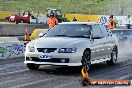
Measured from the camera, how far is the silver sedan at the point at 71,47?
1155cm

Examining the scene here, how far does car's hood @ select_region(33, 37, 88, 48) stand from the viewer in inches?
458

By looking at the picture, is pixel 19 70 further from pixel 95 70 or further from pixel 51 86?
pixel 51 86

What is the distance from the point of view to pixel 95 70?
13016 millimetres

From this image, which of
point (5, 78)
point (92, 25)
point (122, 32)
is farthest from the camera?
point (122, 32)

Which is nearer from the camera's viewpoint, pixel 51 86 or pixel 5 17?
pixel 51 86

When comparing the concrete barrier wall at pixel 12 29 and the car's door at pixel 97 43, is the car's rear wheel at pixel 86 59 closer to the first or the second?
the car's door at pixel 97 43

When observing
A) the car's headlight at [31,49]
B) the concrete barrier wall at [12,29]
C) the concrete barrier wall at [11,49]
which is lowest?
the concrete barrier wall at [12,29]

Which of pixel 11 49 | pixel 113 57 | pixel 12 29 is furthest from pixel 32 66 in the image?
pixel 12 29

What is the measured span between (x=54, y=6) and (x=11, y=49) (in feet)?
145

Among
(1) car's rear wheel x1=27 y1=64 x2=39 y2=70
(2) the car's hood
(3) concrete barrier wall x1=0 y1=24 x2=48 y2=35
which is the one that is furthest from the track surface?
(3) concrete barrier wall x1=0 y1=24 x2=48 y2=35

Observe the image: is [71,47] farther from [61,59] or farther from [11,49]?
[11,49]

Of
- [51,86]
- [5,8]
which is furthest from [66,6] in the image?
[51,86]

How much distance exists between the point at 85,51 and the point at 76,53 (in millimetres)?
507

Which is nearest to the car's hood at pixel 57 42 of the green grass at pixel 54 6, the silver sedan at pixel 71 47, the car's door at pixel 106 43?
the silver sedan at pixel 71 47
